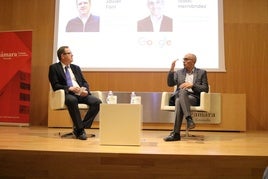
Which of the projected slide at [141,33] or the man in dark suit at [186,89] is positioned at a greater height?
the projected slide at [141,33]

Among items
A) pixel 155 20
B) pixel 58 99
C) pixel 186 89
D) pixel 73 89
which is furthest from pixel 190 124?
pixel 155 20

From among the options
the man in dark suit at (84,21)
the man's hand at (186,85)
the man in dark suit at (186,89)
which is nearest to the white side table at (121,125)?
the man in dark suit at (186,89)

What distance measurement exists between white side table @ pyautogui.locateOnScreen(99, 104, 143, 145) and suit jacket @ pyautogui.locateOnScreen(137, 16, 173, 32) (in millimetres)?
2621

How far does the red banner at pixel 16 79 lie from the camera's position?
5340mm

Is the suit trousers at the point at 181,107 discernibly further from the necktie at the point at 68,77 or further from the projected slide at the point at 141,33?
the projected slide at the point at 141,33

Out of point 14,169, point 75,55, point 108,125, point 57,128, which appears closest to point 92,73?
point 75,55

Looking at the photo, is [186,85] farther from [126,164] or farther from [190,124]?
[126,164]

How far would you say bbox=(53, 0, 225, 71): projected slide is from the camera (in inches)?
210

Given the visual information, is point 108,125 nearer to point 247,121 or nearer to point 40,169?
point 40,169

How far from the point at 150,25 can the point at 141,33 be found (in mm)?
202

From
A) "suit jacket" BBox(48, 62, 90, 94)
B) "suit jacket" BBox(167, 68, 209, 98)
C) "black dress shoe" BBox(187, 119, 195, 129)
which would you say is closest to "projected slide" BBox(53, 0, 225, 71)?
"suit jacket" BBox(167, 68, 209, 98)

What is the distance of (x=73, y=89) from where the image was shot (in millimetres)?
3738

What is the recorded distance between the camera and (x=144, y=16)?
5.45 meters

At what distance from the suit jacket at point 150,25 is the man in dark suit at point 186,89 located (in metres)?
1.56
